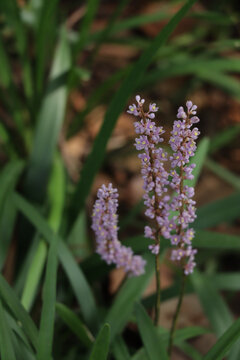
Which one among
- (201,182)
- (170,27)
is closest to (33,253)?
(170,27)

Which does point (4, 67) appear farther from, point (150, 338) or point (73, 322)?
point (150, 338)

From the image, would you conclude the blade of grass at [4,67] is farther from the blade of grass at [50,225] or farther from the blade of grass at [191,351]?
the blade of grass at [191,351]

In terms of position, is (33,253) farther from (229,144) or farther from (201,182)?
(229,144)

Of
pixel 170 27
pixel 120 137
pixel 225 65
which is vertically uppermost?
pixel 120 137

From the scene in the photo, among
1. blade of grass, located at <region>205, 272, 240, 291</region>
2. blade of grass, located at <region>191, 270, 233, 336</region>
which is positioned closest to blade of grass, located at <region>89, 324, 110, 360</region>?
blade of grass, located at <region>191, 270, 233, 336</region>

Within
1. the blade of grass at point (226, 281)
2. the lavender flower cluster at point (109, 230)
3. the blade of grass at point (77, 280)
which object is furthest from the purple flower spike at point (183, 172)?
the blade of grass at point (226, 281)
